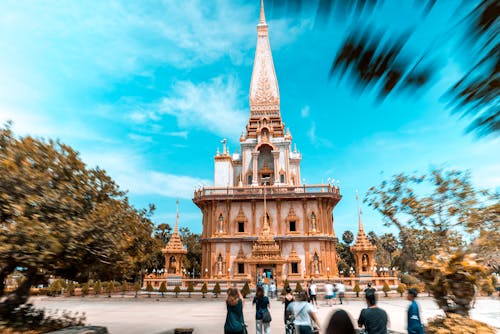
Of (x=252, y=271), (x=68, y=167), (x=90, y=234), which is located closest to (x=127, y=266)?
(x=90, y=234)

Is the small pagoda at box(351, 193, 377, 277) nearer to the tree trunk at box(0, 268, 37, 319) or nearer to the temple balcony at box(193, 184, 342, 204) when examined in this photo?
the temple balcony at box(193, 184, 342, 204)

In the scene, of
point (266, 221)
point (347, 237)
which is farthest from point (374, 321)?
point (347, 237)

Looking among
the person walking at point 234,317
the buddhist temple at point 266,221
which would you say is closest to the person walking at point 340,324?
the person walking at point 234,317

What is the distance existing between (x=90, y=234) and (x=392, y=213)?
30.4 ft

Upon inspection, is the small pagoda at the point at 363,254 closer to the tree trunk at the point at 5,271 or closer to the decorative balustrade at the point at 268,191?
the decorative balustrade at the point at 268,191

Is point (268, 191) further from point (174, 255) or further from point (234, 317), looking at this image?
point (234, 317)

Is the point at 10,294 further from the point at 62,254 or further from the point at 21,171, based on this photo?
the point at 21,171

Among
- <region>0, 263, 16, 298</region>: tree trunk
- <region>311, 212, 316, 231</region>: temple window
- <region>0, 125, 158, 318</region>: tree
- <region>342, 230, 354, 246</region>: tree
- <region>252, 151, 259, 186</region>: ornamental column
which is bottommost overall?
<region>0, 263, 16, 298</region>: tree trunk

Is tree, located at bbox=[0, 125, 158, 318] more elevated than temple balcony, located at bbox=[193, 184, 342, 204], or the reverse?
temple balcony, located at bbox=[193, 184, 342, 204]

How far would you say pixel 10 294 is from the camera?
8.43 m

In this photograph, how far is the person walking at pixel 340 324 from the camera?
7.18 ft

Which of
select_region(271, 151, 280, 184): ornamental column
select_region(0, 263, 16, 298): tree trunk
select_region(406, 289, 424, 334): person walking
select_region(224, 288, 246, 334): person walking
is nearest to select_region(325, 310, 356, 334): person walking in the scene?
select_region(224, 288, 246, 334): person walking

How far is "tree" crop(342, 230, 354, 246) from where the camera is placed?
2787 inches

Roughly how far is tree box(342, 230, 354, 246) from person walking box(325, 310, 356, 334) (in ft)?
240
